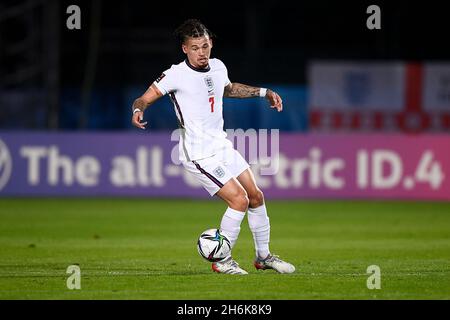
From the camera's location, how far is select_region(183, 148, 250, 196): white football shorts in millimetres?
10656

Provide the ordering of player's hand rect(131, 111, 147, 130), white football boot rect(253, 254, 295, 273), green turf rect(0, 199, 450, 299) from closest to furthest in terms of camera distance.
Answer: green turf rect(0, 199, 450, 299) → player's hand rect(131, 111, 147, 130) → white football boot rect(253, 254, 295, 273)

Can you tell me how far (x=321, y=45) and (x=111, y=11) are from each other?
548cm

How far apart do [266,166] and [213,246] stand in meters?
11.8

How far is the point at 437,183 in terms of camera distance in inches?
875

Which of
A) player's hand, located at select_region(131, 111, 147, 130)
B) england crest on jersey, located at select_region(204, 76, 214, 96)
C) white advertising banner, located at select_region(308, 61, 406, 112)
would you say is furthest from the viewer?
white advertising banner, located at select_region(308, 61, 406, 112)

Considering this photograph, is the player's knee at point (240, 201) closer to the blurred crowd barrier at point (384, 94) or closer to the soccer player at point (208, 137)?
the soccer player at point (208, 137)

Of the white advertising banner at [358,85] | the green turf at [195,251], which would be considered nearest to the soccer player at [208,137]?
the green turf at [195,251]

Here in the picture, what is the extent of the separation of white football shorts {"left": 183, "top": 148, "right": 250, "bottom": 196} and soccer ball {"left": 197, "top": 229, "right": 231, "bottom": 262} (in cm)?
47

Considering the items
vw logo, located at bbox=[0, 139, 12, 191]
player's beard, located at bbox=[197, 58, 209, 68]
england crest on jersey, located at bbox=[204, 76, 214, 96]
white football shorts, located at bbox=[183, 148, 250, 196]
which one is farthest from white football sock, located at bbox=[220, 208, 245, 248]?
vw logo, located at bbox=[0, 139, 12, 191]

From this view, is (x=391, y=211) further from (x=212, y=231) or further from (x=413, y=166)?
(x=212, y=231)

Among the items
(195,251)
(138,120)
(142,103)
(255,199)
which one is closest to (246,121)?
(195,251)

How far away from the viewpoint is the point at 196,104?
10672 mm

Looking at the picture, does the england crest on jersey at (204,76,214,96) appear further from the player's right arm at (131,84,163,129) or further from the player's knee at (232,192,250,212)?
the player's knee at (232,192,250,212)
